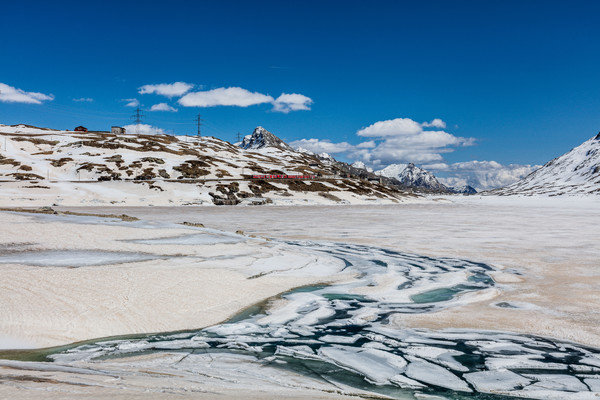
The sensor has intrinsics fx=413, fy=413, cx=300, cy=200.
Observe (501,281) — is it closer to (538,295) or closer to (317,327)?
(538,295)

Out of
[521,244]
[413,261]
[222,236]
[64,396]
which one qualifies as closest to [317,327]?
[64,396]

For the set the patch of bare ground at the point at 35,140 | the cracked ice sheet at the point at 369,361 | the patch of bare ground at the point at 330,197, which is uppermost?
the patch of bare ground at the point at 35,140

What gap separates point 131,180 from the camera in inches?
2896

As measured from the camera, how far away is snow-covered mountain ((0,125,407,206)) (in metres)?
62.9

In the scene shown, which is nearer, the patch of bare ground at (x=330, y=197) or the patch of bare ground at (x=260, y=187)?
the patch of bare ground at (x=260, y=187)

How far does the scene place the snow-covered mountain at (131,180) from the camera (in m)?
62.9

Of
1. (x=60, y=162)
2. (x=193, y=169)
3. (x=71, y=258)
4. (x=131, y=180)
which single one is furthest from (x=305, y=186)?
(x=71, y=258)

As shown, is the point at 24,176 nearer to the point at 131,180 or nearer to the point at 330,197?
the point at 131,180

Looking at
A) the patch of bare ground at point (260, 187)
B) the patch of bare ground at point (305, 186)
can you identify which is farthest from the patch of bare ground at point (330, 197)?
the patch of bare ground at point (260, 187)

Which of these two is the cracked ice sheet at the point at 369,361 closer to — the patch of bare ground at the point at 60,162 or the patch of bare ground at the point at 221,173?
the patch of bare ground at the point at 221,173

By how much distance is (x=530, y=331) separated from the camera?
7.62 meters


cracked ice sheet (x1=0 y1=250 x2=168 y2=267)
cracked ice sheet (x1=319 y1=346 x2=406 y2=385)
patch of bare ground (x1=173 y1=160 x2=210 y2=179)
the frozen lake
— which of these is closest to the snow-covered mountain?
patch of bare ground (x1=173 y1=160 x2=210 y2=179)

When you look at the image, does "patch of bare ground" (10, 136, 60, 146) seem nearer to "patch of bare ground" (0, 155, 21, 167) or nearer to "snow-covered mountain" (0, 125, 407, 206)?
"snow-covered mountain" (0, 125, 407, 206)

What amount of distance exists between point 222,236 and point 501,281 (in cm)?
1105
